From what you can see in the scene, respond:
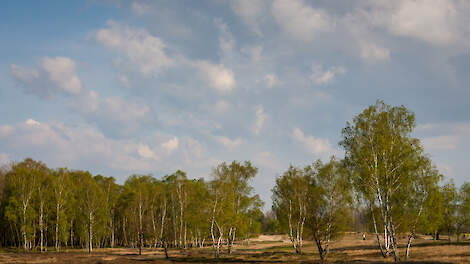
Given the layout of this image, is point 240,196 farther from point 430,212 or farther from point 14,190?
point 14,190

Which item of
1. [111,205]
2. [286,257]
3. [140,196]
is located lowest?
[286,257]

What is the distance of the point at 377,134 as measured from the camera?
41.3 meters

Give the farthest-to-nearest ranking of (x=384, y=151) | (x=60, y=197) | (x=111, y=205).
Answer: (x=111, y=205)
(x=60, y=197)
(x=384, y=151)

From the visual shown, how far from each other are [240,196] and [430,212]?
34.3 metres

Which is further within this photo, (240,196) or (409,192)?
(240,196)

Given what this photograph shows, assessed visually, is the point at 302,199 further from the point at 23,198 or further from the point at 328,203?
the point at 23,198

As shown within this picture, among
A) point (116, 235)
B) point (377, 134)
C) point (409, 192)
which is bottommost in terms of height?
point (116, 235)

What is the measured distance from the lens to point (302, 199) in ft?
167

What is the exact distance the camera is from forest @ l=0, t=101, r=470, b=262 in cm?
4044

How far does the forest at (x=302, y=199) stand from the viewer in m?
40.4

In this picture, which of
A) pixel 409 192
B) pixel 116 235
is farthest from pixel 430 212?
pixel 116 235

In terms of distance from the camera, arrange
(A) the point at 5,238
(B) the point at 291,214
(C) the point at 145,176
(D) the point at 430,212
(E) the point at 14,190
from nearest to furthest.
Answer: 1. (D) the point at 430,212
2. (B) the point at 291,214
3. (E) the point at 14,190
4. (A) the point at 5,238
5. (C) the point at 145,176

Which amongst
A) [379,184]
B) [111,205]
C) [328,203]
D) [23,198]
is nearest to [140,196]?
[111,205]

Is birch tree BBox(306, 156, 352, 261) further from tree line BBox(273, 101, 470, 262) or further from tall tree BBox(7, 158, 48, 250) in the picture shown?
tall tree BBox(7, 158, 48, 250)
